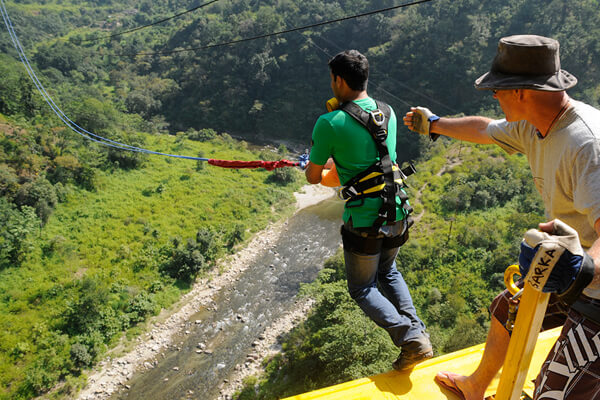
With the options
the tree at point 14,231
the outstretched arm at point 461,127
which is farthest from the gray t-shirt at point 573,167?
the tree at point 14,231

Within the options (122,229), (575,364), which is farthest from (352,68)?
(122,229)

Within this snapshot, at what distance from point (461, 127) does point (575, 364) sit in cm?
150

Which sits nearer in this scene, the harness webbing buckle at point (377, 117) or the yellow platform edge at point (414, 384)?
the harness webbing buckle at point (377, 117)

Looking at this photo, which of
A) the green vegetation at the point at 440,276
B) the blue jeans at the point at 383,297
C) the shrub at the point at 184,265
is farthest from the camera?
the shrub at the point at 184,265

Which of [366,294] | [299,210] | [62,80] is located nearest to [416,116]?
[366,294]

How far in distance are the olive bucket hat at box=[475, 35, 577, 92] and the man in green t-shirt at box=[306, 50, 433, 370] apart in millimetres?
819

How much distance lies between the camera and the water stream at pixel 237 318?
12.1 m

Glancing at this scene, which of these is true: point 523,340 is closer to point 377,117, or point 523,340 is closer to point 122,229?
point 377,117

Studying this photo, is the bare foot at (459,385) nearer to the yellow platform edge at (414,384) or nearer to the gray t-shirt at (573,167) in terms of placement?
the yellow platform edge at (414,384)

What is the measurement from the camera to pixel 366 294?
2.60 meters

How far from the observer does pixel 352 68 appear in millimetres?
2322

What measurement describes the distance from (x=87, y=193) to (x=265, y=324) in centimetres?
1225

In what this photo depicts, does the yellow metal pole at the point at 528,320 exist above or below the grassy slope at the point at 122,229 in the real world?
above

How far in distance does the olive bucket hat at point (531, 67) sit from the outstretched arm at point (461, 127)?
732mm
